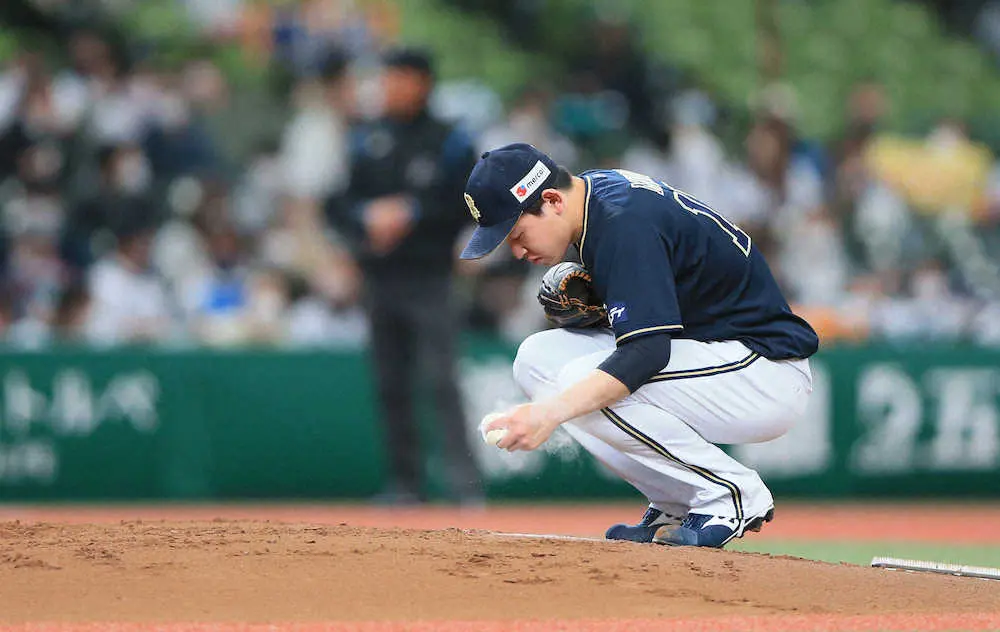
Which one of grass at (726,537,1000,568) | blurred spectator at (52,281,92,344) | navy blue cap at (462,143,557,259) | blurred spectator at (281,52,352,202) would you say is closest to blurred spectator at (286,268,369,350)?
blurred spectator at (281,52,352,202)

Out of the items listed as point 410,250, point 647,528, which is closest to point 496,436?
point 647,528

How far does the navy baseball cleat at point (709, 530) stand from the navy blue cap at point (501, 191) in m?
1.38

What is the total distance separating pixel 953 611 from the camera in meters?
4.80

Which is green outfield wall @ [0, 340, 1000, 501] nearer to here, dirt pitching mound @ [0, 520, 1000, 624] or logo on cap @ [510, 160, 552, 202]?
dirt pitching mound @ [0, 520, 1000, 624]

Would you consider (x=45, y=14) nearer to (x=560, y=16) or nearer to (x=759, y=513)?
(x=560, y=16)

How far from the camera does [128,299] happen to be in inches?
480

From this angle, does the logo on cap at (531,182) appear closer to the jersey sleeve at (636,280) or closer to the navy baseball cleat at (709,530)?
the jersey sleeve at (636,280)

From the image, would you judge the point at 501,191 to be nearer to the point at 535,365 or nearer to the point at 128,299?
the point at 535,365

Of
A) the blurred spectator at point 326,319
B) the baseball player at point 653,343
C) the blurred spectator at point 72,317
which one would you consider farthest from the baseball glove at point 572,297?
the blurred spectator at point 72,317

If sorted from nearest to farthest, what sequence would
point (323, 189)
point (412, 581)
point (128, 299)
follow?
point (412, 581)
point (128, 299)
point (323, 189)

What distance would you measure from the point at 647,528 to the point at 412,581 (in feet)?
4.82

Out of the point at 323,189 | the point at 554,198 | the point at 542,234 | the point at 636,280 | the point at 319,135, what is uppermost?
the point at 319,135

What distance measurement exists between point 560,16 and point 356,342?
6.29 metres

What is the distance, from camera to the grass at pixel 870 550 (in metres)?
7.41
